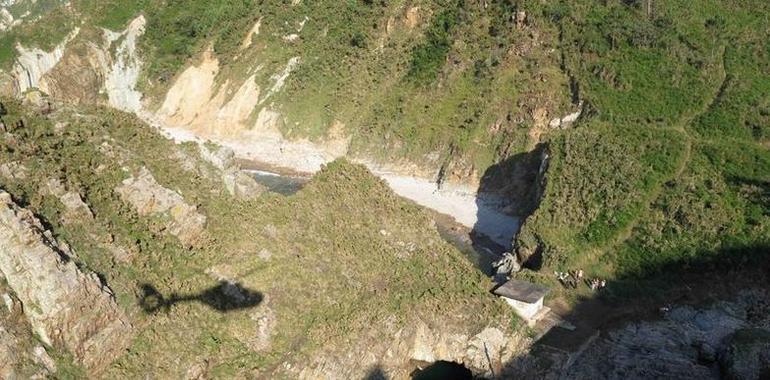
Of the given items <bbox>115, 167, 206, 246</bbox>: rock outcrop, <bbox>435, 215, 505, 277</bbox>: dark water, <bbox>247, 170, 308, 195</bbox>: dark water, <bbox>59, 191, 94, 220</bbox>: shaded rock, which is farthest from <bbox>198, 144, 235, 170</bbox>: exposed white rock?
<bbox>247, 170, 308, 195</bbox>: dark water

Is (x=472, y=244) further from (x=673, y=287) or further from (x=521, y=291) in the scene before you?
(x=673, y=287)

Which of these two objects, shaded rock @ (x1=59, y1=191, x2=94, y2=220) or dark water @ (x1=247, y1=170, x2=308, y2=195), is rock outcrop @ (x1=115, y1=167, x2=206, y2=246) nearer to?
shaded rock @ (x1=59, y1=191, x2=94, y2=220)

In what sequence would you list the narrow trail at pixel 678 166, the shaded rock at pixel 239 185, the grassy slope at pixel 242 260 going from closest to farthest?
the grassy slope at pixel 242 260, the shaded rock at pixel 239 185, the narrow trail at pixel 678 166

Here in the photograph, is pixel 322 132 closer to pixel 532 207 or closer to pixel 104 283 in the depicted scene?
pixel 532 207

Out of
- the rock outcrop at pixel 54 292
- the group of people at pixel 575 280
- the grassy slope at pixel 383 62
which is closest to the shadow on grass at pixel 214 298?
the rock outcrop at pixel 54 292

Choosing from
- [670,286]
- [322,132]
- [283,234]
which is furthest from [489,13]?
[283,234]

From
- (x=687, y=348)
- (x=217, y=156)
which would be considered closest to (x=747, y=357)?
(x=687, y=348)

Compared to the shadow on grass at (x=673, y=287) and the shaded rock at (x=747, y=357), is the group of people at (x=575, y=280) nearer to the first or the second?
the shadow on grass at (x=673, y=287)
